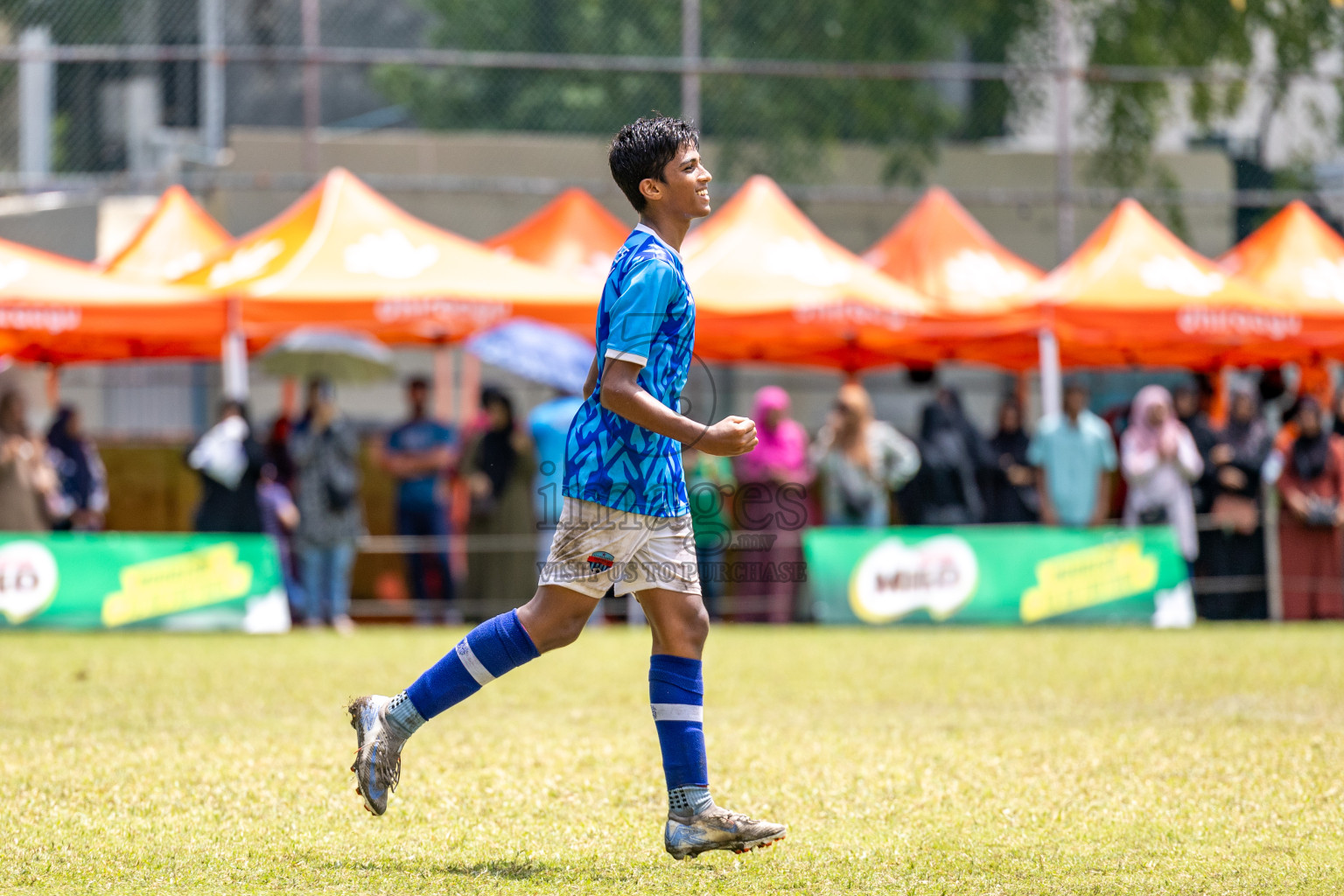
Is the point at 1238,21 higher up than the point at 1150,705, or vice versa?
the point at 1238,21

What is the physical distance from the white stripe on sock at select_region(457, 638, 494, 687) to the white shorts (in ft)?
0.96

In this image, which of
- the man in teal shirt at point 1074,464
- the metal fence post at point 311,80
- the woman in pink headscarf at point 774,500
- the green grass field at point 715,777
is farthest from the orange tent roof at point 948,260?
the green grass field at point 715,777

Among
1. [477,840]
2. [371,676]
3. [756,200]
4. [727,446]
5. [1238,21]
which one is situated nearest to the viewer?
[727,446]

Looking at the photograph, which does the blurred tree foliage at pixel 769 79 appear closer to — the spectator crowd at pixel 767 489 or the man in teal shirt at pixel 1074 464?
the spectator crowd at pixel 767 489

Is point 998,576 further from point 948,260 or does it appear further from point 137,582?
point 137,582

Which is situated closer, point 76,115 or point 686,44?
point 686,44

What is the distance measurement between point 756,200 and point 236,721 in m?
9.72

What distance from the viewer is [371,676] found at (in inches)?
404

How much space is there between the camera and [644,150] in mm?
5074

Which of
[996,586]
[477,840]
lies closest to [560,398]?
[996,586]

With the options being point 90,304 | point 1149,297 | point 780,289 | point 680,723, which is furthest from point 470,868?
point 1149,297

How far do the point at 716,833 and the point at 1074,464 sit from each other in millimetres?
10987

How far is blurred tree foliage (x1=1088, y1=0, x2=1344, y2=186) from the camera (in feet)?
69.0

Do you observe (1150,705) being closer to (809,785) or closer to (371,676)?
(809,785)
